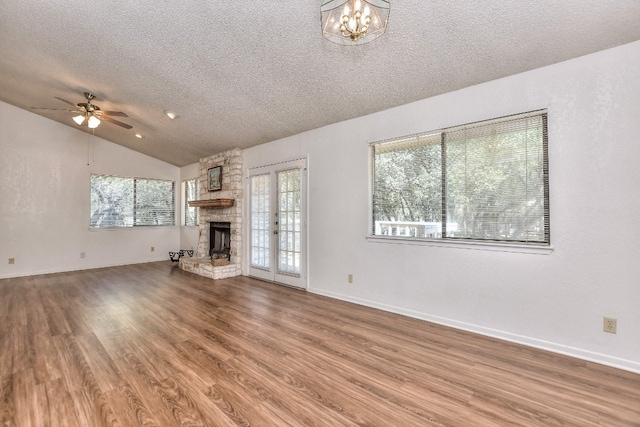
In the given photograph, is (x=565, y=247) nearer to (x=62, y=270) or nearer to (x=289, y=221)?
(x=289, y=221)

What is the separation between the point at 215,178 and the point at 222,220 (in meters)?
0.92

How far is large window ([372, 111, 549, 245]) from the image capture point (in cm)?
276

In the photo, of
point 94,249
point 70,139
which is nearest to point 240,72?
point 70,139

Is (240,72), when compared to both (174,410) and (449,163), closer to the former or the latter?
(449,163)

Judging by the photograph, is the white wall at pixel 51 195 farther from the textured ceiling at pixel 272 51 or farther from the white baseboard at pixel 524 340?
the white baseboard at pixel 524 340

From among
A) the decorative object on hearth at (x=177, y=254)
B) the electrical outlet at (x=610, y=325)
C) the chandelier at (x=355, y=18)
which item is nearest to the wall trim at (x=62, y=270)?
the decorative object on hearth at (x=177, y=254)

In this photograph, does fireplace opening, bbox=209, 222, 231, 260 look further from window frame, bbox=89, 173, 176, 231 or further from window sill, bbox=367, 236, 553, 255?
window sill, bbox=367, 236, 553, 255

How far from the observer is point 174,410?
181cm

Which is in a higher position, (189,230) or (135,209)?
(135,209)

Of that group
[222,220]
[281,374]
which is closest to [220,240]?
[222,220]

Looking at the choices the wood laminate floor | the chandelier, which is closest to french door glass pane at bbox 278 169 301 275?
the wood laminate floor

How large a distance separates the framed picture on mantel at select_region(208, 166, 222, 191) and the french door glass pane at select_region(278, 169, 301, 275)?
5.70ft

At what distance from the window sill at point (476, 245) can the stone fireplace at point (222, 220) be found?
3132mm

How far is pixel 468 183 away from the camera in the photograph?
10.2ft
